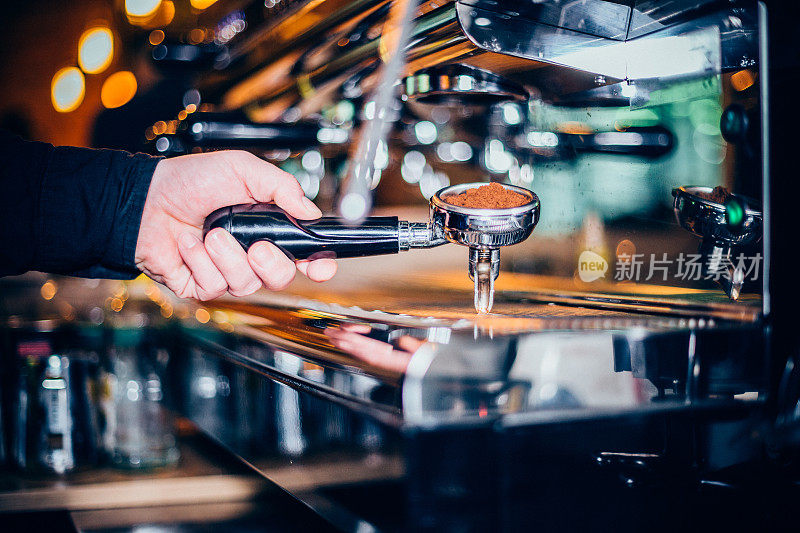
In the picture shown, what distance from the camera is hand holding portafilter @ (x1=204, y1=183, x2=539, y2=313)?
0.48 meters

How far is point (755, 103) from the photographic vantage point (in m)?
0.49

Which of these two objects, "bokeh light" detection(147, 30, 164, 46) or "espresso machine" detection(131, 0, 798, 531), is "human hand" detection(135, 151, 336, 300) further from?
"bokeh light" detection(147, 30, 164, 46)

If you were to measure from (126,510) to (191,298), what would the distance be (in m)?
0.41

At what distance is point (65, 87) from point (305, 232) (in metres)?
2.18

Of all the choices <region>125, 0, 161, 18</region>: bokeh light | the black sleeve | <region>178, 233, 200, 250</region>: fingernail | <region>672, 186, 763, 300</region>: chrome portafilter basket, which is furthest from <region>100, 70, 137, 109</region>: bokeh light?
<region>672, 186, 763, 300</region>: chrome portafilter basket

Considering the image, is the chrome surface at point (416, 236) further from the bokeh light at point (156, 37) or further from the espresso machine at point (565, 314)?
the bokeh light at point (156, 37)

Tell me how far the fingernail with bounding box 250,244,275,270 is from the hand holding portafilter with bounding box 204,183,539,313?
0.02 meters

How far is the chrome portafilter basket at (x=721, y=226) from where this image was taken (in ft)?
1.65

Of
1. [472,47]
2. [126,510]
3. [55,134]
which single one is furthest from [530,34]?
[55,134]

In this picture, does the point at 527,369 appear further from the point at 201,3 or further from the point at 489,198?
the point at 201,3

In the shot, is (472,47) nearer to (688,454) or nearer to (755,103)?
(755,103)

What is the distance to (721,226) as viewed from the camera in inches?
20.2

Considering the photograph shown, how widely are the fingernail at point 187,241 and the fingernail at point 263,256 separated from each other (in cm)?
10

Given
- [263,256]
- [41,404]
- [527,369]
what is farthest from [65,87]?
[527,369]
